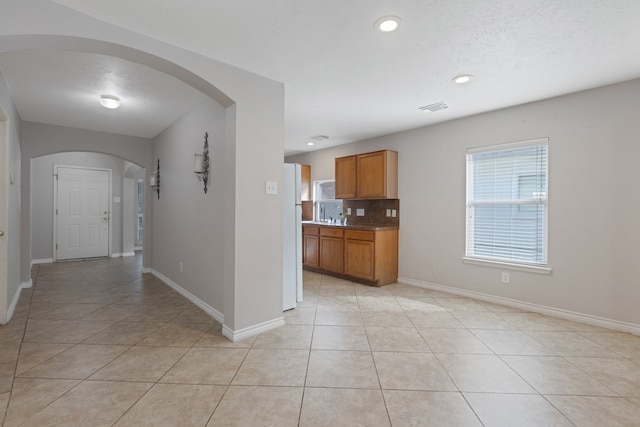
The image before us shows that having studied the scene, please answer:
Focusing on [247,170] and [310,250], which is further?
[310,250]

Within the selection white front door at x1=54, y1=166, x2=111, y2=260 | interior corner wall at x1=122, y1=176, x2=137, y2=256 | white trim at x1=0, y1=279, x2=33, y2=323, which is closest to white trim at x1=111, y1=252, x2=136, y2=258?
interior corner wall at x1=122, y1=176, x2=137, y2=256

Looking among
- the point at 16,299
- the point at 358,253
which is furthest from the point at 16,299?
the point at 358,253

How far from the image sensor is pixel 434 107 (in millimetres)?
3678

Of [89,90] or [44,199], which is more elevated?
[89,90]

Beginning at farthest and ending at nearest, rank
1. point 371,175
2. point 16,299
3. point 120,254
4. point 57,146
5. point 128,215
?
point 128,215 < point 120,254 < point 371,175 < point 57,146 < point 16,299

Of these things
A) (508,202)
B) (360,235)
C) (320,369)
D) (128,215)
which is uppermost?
(508,202)

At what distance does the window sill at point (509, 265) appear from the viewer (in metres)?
3.41

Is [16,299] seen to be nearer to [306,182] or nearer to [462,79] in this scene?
[306,182]

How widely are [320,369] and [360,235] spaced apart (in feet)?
8.71

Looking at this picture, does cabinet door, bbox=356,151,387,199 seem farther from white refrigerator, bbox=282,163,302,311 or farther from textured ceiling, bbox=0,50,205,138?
textured ceiling, bbox=0,50,205,138

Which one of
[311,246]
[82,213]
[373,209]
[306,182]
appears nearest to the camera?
[373,209]

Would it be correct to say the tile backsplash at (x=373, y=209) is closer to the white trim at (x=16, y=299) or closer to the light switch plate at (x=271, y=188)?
the light switch plate at (x=271, y=188)

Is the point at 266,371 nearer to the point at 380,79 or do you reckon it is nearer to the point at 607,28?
the point at 380,79

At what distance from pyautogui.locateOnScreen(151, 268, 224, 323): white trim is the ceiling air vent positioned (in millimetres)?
3336
